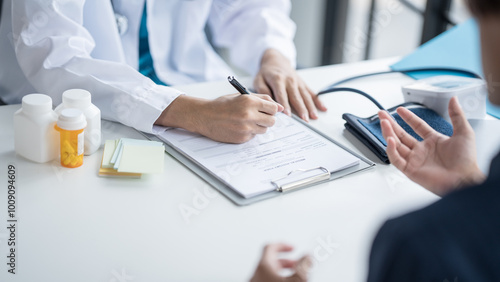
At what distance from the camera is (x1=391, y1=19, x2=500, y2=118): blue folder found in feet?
5.26

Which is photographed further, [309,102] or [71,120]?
[309,102]

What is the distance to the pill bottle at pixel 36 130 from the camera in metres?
1.04

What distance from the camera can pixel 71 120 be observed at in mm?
1024

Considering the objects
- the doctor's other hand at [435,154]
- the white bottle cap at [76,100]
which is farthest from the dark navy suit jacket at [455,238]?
the white bottle cap at [76,100]

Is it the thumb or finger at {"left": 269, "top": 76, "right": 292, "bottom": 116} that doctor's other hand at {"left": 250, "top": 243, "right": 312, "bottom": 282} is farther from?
finger at {"left": 269, "top": 76, "right": 292, "bottom": 116}

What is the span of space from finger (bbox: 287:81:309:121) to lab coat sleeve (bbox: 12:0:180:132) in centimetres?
30

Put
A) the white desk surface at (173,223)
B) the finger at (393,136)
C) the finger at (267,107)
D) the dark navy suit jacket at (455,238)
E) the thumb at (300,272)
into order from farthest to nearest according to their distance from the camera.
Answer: the finger at (267,107)
the finger at (393,136)
the white desk surface at (173,223)
the thumb at (300,272)
the dark navy suit jacket at (455,238)

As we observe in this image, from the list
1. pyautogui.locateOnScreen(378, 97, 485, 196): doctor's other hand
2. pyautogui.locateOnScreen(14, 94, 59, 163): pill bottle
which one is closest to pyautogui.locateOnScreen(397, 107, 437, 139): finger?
pyautogui.locateOnScreen(378, 97, 485, 196): doctor's other hand

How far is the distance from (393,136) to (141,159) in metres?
0.50

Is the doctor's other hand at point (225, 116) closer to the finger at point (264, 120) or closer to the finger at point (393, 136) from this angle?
the finger at point (264, 120)

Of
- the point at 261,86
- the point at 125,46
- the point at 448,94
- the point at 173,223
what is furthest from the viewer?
the point at 125,46

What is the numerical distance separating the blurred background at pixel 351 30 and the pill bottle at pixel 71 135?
2.12m

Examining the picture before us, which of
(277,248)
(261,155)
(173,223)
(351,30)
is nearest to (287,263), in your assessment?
(277,248)

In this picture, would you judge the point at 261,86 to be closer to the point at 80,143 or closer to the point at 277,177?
the point at 277,177
